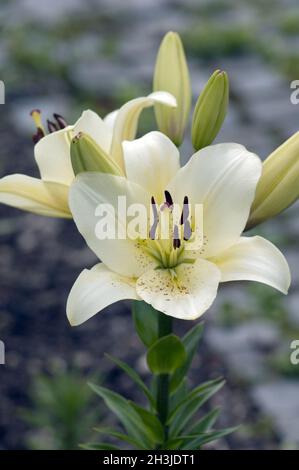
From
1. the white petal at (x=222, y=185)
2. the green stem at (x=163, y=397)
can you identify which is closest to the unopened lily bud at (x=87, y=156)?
the white petal at (x=222, y=185)

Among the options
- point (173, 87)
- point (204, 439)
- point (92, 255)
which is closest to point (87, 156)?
point (173, 87)

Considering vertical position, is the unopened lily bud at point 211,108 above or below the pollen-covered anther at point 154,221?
above

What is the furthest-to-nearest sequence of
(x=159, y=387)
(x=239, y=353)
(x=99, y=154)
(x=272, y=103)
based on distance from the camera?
(x=272, y=103) → (x=239, y=353) → (x=159, y=387) → (x=99, y=154)

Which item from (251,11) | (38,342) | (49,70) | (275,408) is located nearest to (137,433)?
(275,408)

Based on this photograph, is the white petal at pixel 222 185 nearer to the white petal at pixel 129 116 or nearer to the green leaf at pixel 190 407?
the white petal at pixel 129 116

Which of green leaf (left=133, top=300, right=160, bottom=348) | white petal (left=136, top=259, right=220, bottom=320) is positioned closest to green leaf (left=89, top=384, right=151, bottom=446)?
green leaf (left=133, top=300, right=160, bottom=348)

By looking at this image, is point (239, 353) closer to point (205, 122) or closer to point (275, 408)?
point (275, 408)
